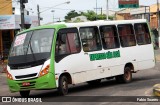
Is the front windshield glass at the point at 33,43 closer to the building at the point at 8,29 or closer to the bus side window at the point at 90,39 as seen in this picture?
the bus side window at the point at 90,39

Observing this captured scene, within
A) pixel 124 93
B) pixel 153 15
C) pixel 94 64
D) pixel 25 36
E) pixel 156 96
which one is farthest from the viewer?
pixel 153 15

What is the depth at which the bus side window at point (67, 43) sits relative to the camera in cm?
1591

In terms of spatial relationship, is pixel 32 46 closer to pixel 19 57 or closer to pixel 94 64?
pixel 19 57

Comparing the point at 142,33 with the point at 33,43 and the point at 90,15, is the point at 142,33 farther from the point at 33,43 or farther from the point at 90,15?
the point at 90,15

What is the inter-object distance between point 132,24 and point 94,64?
3.80 metres

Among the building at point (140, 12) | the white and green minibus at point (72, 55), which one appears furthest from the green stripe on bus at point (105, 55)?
the building at point (140, 12)

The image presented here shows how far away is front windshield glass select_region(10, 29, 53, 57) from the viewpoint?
15.6 meters

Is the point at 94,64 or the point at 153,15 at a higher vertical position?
the point at 153,15

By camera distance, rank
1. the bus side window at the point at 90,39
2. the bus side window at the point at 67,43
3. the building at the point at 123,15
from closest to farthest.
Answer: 1. the bus side window at the point at 67,43
2. the bus side window at the point at 90,39
3. the building at the point at 123,15

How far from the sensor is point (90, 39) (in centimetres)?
1775

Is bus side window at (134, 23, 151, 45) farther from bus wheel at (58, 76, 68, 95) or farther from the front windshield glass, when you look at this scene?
the front windshield glass

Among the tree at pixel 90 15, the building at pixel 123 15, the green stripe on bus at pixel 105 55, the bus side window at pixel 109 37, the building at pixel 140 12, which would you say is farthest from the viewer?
the tree at pixel 90 15

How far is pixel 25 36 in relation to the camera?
53.6ft

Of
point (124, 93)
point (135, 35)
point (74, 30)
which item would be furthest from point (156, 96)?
point (135, 35)
